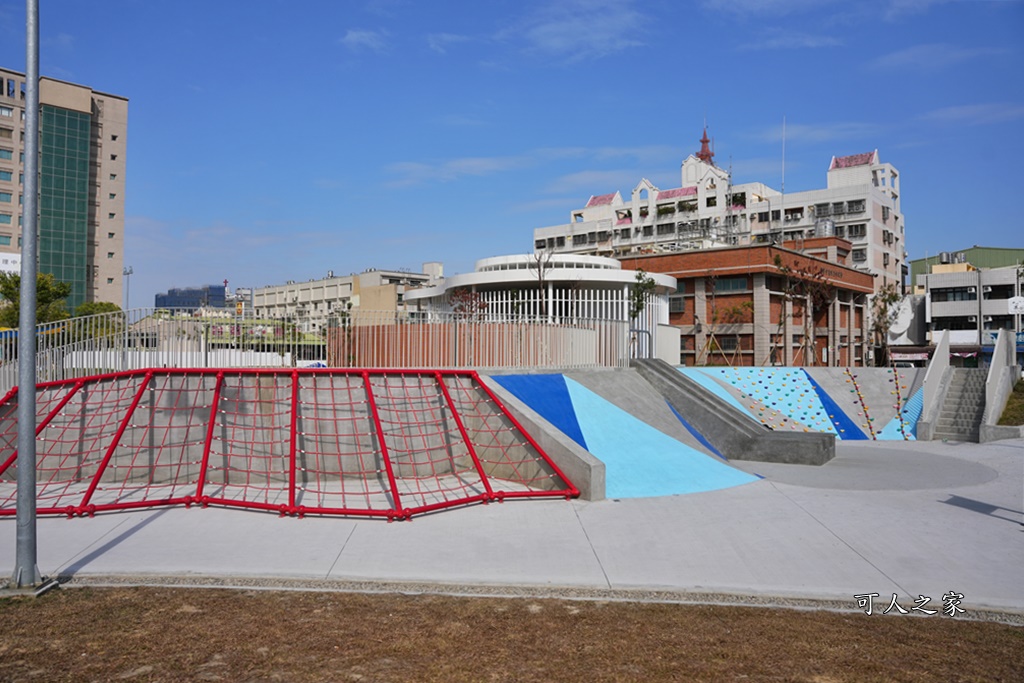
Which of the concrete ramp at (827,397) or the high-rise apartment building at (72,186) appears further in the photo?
the high-rise apartment building at (72,186)

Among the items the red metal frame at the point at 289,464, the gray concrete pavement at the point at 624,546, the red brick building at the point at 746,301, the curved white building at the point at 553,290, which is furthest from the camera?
the red brick building at the point at 746,301

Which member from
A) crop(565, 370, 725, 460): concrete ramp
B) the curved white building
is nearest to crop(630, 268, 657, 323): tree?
the curved white building

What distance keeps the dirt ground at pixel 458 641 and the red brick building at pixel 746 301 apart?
2642 cm

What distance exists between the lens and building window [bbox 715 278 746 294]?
32469 mm

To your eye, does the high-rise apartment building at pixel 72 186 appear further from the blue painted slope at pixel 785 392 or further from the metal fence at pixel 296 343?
the blue painted slope at pixel 785 392

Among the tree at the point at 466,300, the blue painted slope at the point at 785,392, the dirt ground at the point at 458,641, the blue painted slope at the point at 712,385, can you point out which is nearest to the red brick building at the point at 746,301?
the blue painted slope at the point at 785,392

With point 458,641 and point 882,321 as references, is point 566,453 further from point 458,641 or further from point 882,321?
point 882,321

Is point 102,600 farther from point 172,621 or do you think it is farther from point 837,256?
point 837,256

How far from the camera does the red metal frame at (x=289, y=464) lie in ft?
32.3

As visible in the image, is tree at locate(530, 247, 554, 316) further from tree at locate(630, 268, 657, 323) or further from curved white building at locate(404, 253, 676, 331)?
tree at locate(630, 268, 657, 323)

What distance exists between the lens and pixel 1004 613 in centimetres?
635

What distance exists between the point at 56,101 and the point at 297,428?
66.7 m

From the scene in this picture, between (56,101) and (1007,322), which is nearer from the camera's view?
(1007,322)

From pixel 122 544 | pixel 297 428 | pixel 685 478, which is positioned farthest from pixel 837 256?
pixel 122 544
